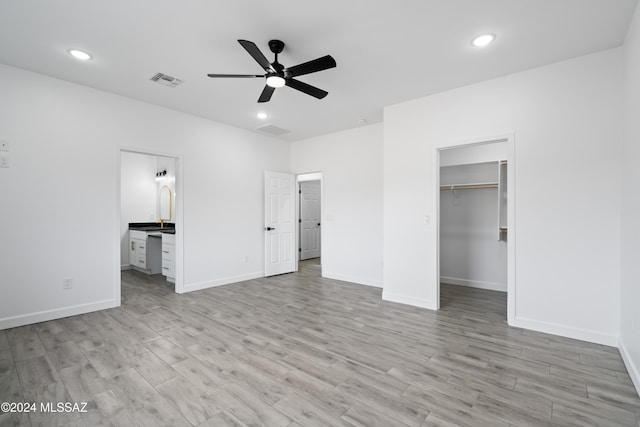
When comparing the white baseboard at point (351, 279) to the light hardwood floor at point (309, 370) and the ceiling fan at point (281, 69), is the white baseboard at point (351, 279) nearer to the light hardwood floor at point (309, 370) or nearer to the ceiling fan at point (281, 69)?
the light hardwood floor at point (309, 370)

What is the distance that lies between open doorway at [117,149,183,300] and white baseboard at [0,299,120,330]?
1.60 m

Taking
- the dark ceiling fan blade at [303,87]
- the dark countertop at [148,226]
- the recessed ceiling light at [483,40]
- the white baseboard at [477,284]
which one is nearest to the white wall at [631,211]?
the recessed ceiling light at [483,40]

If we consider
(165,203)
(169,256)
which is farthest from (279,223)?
(165,203)

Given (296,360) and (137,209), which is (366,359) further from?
(137,209)

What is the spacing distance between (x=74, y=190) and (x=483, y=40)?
195 inches

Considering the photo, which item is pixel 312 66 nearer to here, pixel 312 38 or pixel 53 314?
pixel 312 38

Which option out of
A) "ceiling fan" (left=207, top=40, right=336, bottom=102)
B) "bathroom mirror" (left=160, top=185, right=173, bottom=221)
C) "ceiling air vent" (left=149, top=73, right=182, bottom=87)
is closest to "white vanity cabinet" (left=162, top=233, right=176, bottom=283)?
"bathroom mirror" (left=160, top=185, right=173, bottom=221)

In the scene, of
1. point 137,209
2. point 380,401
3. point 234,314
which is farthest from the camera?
point 137,209

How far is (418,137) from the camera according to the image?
411 centimetres

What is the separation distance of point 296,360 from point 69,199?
3.46 metres

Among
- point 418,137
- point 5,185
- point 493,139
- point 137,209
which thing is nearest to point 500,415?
point 493,139

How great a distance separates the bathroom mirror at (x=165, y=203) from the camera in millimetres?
7078

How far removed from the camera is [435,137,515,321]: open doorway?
15.3 ft

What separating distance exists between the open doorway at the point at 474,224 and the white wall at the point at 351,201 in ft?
3.80
